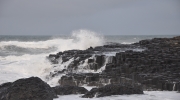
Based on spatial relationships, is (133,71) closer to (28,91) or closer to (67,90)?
(67,90)

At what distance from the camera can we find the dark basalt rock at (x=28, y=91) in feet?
21.1

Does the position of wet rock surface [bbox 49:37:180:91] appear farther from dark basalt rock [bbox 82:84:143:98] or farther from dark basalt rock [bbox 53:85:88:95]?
dark basalt rock [bbox 53:85:88:95]

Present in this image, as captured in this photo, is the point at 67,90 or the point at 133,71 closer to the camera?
the point at 67,90

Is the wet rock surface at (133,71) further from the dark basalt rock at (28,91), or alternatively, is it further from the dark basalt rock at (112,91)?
the dark basalt rock at (28,91)

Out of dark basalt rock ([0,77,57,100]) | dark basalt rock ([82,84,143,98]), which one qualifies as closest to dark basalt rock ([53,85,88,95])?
dark basalt rock ([82,84,143,98])

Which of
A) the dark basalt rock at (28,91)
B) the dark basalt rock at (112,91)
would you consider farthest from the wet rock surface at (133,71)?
the dark basalt rock at (28,91)

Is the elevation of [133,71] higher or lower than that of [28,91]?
lower

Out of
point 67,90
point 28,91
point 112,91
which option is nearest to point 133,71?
point 67,90

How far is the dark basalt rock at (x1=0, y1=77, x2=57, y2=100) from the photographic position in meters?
6.45

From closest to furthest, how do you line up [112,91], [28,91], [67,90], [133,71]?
[28,91], [112,91], [67,90], [133,71]

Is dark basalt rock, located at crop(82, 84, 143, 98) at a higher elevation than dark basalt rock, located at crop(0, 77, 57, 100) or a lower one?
lower

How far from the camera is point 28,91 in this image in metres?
6.52

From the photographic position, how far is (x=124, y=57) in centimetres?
1416

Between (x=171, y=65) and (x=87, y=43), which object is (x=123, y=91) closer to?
(x=171, y=65)
